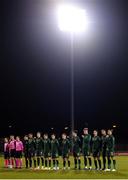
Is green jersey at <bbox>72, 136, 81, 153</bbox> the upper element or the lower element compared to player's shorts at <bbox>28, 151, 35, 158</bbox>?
upper

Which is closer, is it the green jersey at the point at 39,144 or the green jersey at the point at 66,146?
the green jersey at the point at 66,146

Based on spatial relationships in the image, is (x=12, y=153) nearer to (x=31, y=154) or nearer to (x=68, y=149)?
(x=31, y=154)

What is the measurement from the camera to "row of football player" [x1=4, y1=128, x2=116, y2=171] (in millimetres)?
24953

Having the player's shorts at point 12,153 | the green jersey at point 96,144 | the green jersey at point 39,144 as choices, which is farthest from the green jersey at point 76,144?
the player's shorts at point 12,153

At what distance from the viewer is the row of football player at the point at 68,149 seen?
25.0m

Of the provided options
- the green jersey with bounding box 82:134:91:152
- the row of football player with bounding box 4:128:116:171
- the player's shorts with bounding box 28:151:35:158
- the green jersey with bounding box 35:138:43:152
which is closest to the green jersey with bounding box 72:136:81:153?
the row of football player with bounding box 4:128:116:171

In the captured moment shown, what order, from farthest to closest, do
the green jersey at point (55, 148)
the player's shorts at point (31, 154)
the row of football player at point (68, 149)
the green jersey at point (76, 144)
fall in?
the player's shorts at point (31, 154)
the green jersey at point (55, 148)
the green jersey at point (76, 144)
the row of football player at point (68, 149)

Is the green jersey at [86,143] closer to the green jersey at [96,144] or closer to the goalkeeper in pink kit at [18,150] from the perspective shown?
the green jersey at [96,144]

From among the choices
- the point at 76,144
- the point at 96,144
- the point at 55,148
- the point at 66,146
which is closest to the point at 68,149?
the point at 66,146

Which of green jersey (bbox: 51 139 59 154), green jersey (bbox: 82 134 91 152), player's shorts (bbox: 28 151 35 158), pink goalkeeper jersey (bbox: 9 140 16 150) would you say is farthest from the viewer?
pink goalkeeper jersey (bbox: 9 140 16 150)

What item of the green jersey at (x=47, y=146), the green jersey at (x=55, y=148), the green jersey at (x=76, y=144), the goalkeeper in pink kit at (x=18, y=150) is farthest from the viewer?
the goalkeeper in pink kit at (x=18, y=150)

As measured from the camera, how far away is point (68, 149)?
2633cm

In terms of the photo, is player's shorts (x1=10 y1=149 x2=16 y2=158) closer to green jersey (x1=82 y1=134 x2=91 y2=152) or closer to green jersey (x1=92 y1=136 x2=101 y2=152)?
green jersey (x1=82 y1=134 x2=91 y2=152)

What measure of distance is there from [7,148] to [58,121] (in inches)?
2276
